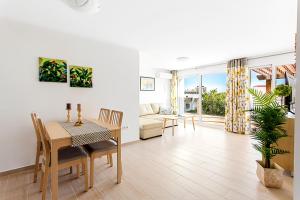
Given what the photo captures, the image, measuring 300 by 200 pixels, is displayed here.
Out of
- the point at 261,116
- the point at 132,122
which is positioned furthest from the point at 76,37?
the point at 261,116

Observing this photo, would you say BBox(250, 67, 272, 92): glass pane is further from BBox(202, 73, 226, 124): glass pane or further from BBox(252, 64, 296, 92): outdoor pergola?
BBox(202, 73, 226, 124): glass pane

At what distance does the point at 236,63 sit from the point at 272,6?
293 cm

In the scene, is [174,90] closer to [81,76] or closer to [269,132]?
[81,76]

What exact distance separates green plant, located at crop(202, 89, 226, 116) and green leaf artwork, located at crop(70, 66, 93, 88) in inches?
175

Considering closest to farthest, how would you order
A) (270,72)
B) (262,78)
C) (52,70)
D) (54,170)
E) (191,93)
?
(54,170) < (52,70) < (270,72) < (262,78) < (191,93)

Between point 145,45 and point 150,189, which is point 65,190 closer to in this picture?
point 150,189

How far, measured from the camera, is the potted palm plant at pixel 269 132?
1982 millimetres

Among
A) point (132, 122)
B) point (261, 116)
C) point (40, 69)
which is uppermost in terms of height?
point (40, 69)

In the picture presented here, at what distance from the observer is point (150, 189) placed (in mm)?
2014

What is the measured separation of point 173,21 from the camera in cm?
235

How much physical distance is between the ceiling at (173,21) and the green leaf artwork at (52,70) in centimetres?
56

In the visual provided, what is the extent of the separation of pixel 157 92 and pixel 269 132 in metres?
4.79

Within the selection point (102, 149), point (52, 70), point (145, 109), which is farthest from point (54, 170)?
point (145, 109)

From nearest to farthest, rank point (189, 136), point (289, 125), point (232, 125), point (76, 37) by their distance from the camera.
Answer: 1. point (289, 125)
2. point (76, 37)
3. point (189, 136)
4. point (232, 125)
